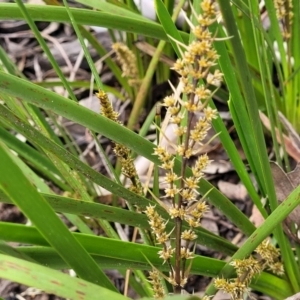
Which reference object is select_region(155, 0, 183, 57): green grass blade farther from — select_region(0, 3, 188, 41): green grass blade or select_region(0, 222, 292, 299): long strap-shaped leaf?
select_region(0, 222, 292, 299): long strap-shaped leaf

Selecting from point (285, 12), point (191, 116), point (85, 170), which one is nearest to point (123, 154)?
point (85, 170)

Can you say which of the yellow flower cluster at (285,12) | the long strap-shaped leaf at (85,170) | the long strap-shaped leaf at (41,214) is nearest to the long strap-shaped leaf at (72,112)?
the long strap-shaped leaf at (85,170)

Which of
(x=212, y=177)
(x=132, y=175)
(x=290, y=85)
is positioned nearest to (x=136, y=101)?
(x=212, y=177)

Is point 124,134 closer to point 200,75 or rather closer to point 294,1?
point 200,75

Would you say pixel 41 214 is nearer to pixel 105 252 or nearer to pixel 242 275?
pixel 105 252

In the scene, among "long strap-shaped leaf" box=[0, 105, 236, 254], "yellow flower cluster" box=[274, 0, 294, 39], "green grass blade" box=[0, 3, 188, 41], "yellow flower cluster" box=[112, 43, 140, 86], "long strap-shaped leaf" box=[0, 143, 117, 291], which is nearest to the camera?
"long strap-shaped leaf" box=[0, 143, 117, 291]

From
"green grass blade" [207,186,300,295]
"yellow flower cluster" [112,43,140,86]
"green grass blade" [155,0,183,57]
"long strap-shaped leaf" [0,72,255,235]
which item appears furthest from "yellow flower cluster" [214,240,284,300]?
"yellow flower cluster" [112,43,140,86]
